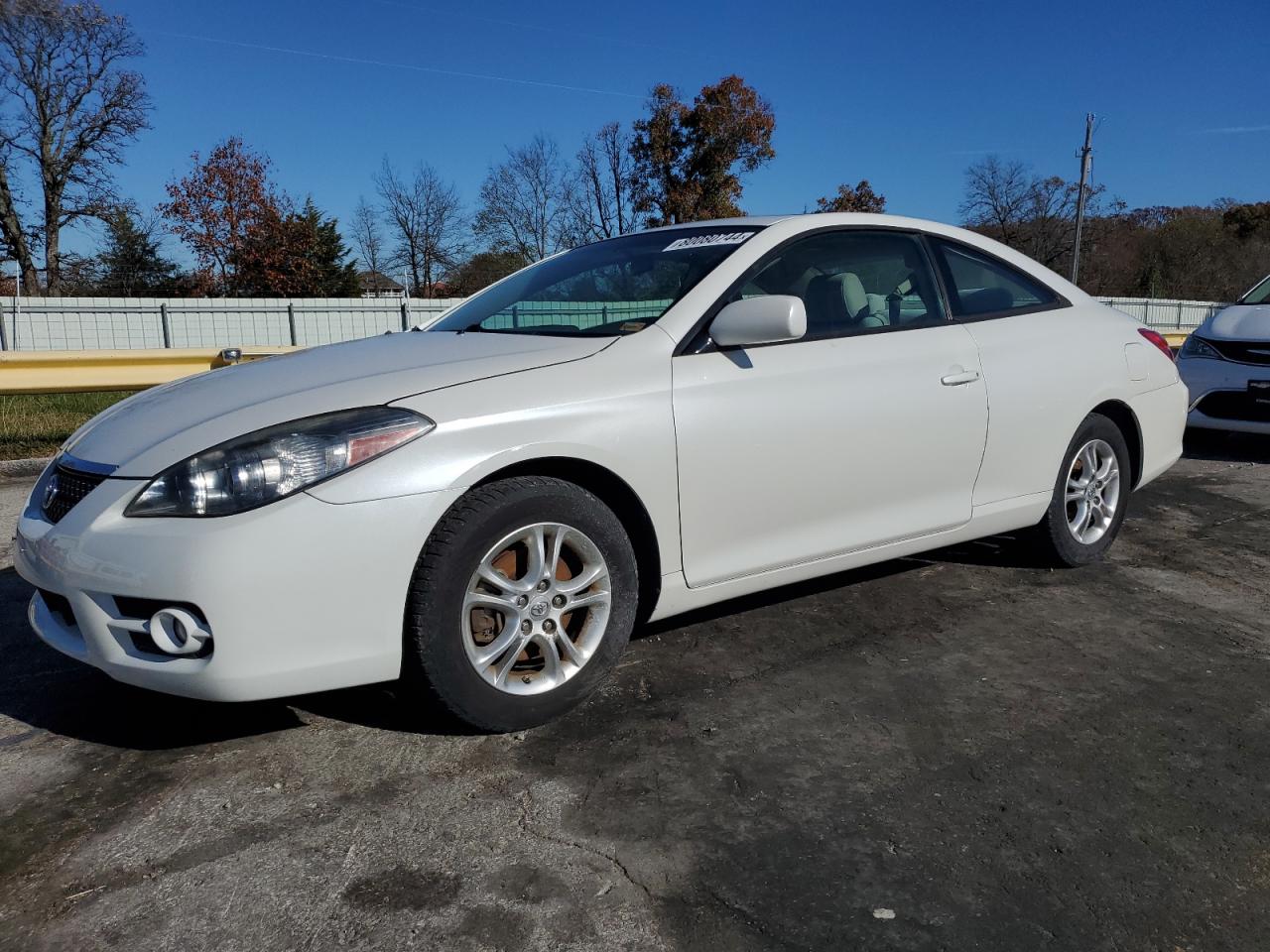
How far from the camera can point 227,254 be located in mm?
37250

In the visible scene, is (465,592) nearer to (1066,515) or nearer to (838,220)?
(838,220)

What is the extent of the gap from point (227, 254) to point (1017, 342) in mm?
38387

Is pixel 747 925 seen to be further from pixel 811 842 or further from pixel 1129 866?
pixel 1129 866

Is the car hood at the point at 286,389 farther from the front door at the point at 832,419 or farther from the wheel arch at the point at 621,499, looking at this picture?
the front door at the point at 832,419

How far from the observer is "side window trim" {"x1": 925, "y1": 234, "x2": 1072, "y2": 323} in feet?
12.5

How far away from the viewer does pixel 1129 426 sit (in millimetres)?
4426

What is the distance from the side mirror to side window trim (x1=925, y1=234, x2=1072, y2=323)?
3.60ft

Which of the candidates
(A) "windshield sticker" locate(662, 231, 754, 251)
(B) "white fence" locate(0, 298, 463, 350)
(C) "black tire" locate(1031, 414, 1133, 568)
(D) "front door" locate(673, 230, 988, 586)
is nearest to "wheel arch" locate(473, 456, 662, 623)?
(D) "front door" locate(673, 230, 988, 586)

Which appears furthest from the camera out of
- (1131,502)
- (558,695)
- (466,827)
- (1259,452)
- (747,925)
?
(1259,452)

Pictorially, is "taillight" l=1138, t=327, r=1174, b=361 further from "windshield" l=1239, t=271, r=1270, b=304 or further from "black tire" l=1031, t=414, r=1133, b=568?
"windshield" l=1239, t=271, r=1270, b=304

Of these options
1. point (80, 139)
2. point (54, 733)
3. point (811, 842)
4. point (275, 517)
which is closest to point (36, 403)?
point (54, 733)

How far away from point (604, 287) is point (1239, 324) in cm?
588

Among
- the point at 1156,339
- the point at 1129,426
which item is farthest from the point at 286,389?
the point at 1156,339

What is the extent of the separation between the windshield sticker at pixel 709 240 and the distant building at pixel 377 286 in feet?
131
